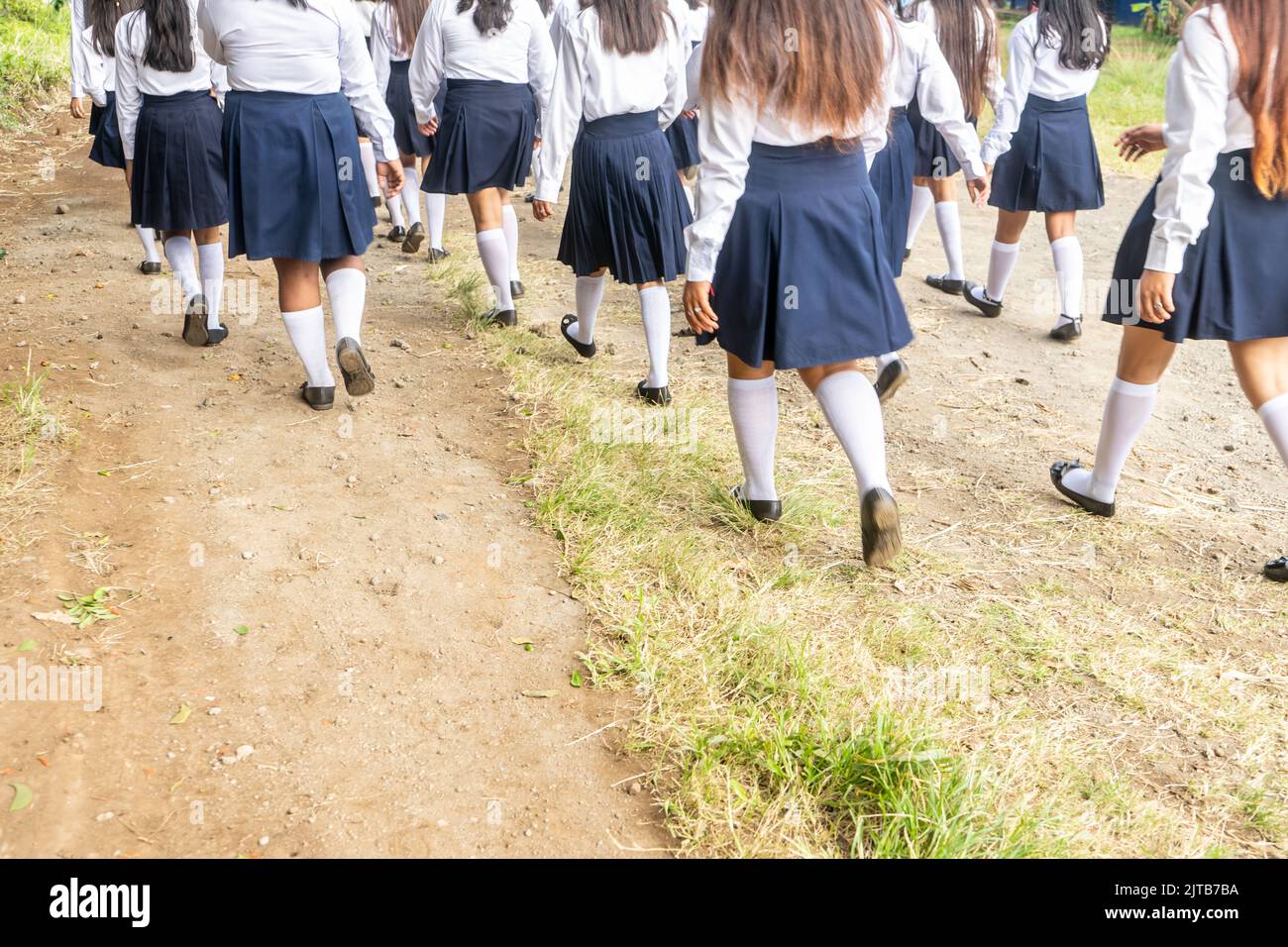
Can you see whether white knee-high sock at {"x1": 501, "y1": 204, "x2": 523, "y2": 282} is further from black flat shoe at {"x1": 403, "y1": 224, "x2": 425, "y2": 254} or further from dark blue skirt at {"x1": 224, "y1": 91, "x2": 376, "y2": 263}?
dark blue skirt at {"x1": 224, "y1": 91, "x2": 376, "y2": 263}

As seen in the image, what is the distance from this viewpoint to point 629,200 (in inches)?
166

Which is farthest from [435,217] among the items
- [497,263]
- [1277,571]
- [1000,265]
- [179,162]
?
[1277,571]

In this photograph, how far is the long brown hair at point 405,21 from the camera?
617cm

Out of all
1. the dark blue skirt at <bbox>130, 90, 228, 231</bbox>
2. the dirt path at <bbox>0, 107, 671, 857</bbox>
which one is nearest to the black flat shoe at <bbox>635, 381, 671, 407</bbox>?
the dirt path at <bbox>0, 107, 671, 857</bbox>

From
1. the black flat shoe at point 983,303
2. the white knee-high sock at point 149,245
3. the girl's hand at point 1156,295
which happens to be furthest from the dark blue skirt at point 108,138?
the girl's hand at point 1156,295

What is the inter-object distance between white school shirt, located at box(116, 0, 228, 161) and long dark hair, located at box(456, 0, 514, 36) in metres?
1.08

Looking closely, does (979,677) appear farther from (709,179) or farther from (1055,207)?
(1055,207)

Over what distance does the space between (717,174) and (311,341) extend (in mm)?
1898

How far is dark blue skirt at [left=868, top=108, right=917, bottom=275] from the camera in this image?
4.40 m

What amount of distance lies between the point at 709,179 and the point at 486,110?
2591mm

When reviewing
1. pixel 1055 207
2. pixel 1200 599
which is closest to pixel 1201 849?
pixel 1200 599

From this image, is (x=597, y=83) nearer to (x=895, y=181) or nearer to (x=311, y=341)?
(x=895, y=181)

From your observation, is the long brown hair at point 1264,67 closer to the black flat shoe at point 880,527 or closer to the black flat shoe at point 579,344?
the black flat shoe at point 880,527

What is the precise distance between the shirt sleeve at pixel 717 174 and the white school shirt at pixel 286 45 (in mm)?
1630
